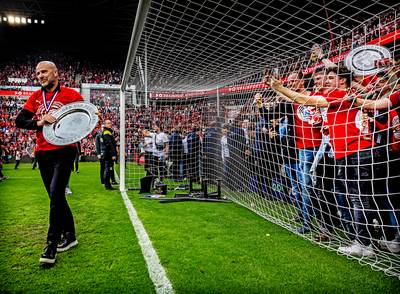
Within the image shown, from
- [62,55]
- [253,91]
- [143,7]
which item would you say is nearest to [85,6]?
[62,55]

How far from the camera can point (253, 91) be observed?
6336 mm

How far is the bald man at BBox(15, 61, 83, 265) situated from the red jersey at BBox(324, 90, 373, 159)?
270 cm

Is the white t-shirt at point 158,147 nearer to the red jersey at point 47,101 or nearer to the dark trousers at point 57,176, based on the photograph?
the red jersey at point 47,101

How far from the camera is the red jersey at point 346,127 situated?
316cm

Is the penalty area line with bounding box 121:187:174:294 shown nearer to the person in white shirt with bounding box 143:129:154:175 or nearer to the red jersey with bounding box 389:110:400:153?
the red jersey with bounding box 389:110:400:153

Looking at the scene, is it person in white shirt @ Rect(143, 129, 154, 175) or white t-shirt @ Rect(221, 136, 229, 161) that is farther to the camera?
person in white shirt @ Rect(143, 129, 154, 175)

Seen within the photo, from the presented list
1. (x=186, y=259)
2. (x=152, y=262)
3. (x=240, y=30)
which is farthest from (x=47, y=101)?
(x=240, y=30)

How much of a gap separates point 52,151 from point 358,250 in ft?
10.7

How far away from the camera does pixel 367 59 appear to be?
10.5ft

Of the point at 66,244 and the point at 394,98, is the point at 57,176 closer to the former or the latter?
the point at 66,244

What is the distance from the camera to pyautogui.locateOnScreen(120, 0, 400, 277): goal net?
3.19 meters

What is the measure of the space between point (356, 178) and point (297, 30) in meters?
1.89

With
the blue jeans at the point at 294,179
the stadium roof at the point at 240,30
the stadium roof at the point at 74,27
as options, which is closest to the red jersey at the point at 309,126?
the blue jeans at the point at 294,179

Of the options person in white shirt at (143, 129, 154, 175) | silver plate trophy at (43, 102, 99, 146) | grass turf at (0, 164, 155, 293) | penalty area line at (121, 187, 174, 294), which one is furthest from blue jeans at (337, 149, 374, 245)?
person in white shirt at (143, 129, 154, 175)
